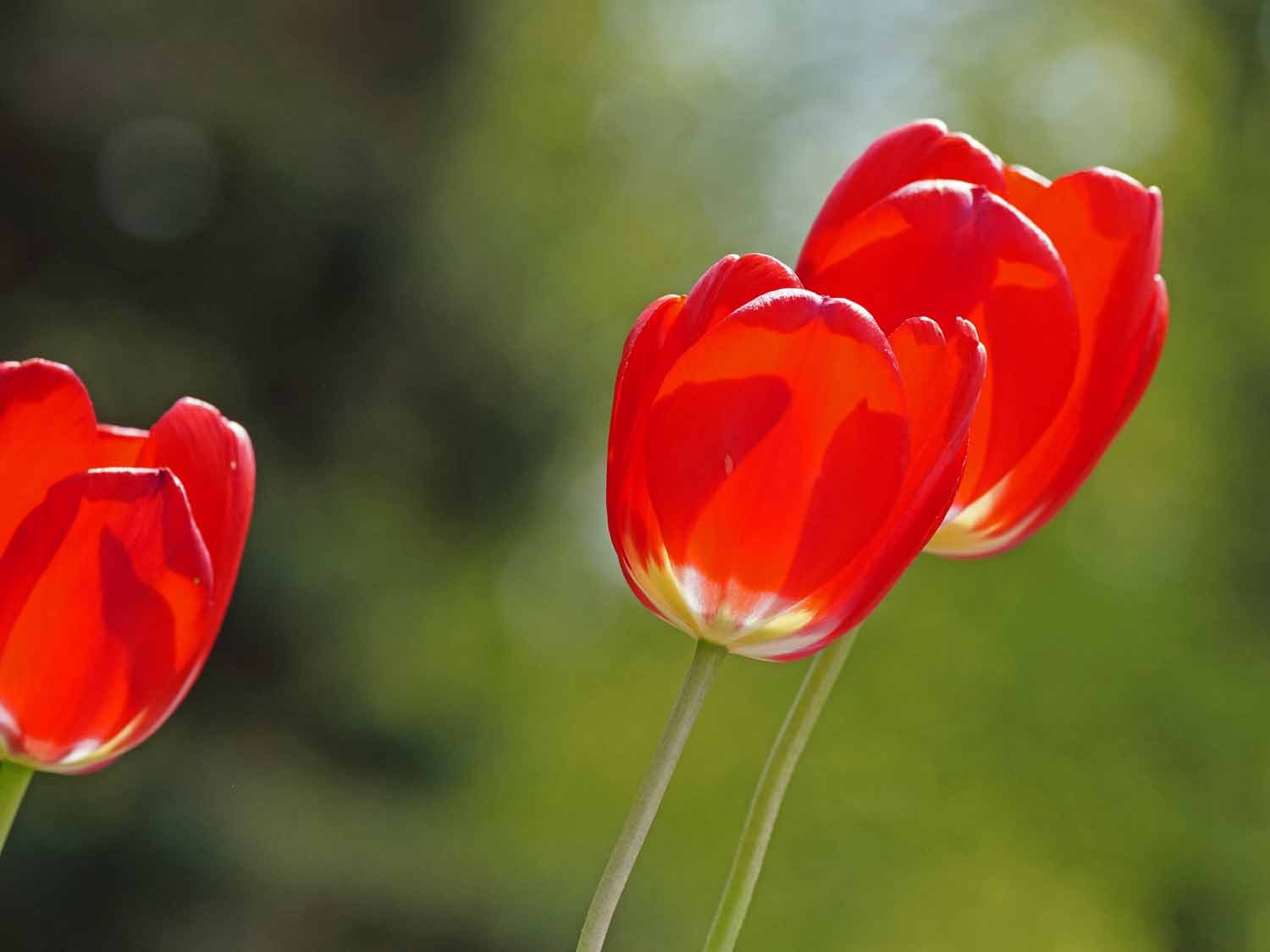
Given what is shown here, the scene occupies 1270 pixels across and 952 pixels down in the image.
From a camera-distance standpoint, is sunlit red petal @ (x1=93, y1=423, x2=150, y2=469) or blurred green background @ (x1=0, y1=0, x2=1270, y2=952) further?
blurred green background @ (x1=0, y1=0, x2=1270, y2=952)

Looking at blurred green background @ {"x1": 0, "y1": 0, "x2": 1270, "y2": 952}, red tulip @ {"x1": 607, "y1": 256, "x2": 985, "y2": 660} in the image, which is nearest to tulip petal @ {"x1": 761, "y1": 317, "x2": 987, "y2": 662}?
red tulip @ {"x1": 607, "y1": 256, "x2": 985, "y2": 660}

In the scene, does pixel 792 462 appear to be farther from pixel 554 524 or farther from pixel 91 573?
pixel 554 524

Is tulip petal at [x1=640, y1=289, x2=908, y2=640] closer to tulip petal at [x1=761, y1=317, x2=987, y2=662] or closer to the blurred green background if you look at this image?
tulip petal at [x1=761, y1=317, x2=987, y2=662]

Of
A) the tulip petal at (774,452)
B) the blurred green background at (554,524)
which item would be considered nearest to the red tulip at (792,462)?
the tulip petal at (774,452)

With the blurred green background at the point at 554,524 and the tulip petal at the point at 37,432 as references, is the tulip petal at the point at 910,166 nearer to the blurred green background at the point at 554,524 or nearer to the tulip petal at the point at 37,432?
the tulip petal at the point at 37,432

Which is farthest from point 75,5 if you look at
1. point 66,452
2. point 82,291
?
point 66,452

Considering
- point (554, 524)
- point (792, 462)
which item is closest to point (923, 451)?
point (792, 462)
